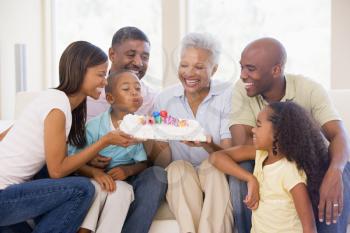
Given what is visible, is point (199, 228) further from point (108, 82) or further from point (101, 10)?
point (101, 10)

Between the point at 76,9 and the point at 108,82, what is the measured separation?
8.25 feet

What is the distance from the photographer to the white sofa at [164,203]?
1.62 metres

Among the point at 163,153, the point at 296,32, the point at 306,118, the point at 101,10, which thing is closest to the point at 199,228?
the point at 163,153

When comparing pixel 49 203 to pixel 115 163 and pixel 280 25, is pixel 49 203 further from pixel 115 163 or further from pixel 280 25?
pixel 280 25

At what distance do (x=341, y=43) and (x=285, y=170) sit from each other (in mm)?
1945

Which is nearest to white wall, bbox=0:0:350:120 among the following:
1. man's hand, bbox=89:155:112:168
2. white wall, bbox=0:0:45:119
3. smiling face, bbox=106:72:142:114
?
white wall, bbox=0:0:45:119

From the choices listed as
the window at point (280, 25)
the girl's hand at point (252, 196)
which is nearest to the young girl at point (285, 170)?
the girl's hand at point (252, 196)

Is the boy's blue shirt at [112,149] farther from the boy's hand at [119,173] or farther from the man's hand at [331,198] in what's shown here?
the man's hand at [331,198]

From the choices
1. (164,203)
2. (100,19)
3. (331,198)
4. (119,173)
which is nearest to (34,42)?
(100,19)

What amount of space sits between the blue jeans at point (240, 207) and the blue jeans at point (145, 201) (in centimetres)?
25

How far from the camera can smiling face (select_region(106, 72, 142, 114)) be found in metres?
1.77

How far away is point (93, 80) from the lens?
64.8 inches

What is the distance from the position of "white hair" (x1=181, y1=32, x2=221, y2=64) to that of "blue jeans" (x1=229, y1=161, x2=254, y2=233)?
56 cm

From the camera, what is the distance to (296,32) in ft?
11.5
